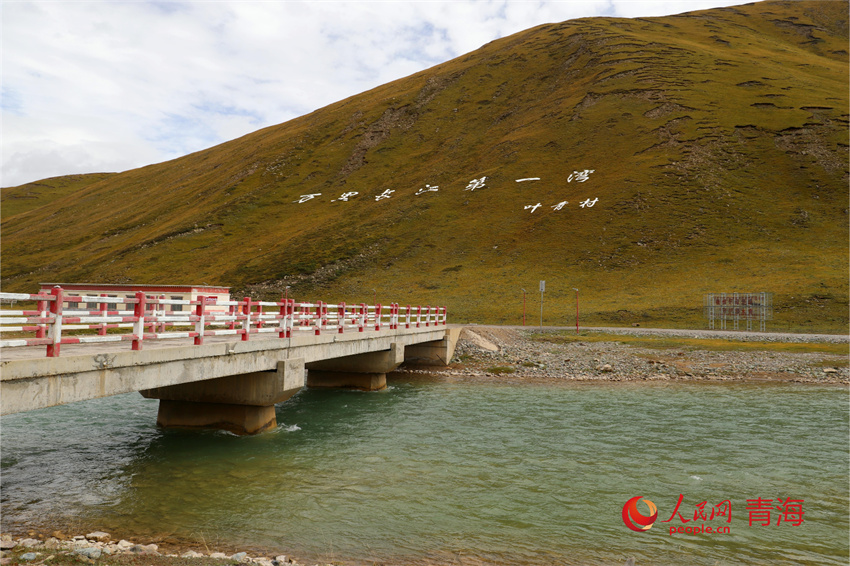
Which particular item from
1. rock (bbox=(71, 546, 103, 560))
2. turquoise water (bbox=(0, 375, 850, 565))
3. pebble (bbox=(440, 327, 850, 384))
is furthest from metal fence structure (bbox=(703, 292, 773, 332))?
rock (bbox=(71, 546, 103, 560))

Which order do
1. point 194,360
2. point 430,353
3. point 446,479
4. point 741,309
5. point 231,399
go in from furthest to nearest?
point 741,309 < point 430,353 < point 231,399 < point 446,479 < point 194,360

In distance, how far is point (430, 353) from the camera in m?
36.8

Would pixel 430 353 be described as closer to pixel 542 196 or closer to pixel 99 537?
pixel 99 537

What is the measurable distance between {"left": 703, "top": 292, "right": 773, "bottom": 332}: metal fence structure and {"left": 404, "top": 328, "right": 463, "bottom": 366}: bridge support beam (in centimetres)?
3259

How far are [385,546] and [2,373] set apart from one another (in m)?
7.03

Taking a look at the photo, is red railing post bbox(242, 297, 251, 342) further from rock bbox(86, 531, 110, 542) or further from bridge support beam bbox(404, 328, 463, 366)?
bridge support beam bbox(404, 328, 463, 366)

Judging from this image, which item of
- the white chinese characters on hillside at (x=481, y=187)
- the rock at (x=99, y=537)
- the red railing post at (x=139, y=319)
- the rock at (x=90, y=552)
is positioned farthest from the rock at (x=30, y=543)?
the white chinese characters on hillside at (x=481, y=187)

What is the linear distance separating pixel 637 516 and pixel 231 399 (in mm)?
12565

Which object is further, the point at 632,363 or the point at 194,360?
the point at 632,363

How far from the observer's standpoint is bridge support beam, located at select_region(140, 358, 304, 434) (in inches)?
708

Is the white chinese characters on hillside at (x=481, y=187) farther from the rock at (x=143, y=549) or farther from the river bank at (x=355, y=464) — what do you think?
the rock at (x=143, y=549)

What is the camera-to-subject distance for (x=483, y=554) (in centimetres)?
1009

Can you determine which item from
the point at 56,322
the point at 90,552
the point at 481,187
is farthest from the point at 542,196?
the point at 90,552

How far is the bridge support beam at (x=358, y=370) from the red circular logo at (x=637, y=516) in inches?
681
